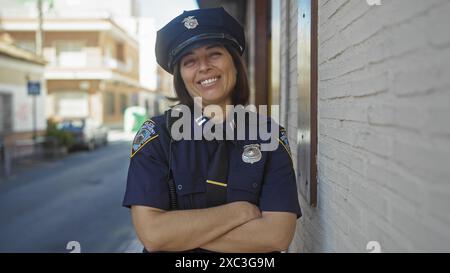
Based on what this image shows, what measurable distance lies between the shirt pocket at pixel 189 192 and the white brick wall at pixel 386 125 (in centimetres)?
56

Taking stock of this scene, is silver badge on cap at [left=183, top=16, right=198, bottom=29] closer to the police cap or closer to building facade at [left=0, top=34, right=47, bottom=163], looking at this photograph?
the police cap

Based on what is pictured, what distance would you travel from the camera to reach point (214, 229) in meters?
1.66

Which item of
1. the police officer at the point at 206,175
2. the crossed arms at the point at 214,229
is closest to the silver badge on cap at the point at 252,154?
the police officer at the point at 206,175

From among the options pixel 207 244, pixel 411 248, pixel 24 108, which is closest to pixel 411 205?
pixel 411 248

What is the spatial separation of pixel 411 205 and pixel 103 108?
2855cm

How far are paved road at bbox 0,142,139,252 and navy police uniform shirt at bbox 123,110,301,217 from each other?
11.1 ft

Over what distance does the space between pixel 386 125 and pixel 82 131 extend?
700 inches

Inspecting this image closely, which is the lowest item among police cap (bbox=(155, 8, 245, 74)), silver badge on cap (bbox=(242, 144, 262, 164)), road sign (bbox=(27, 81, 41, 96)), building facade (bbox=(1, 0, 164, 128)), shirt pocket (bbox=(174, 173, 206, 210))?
shirt pocket (bbox=(174, 173, 206, 210))

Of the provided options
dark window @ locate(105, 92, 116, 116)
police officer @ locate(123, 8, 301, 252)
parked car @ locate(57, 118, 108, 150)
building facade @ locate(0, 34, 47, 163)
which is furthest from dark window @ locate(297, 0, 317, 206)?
dark window @ locate(105, 92, 116, 116)

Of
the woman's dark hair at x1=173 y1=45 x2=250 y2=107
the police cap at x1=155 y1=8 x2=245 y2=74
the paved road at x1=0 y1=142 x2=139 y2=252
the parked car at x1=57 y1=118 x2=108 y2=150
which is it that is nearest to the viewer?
the police cap at x1=155 y1=8 x2=245 y2=74

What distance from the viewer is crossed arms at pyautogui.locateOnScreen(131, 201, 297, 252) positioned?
1.65m

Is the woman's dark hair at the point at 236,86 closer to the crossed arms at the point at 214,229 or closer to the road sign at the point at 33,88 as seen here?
the crossed arms at the point at 214,229

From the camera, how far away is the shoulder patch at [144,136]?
5.93ft
